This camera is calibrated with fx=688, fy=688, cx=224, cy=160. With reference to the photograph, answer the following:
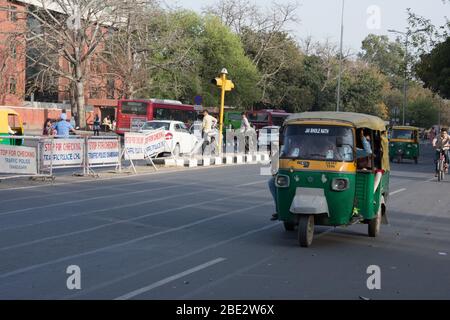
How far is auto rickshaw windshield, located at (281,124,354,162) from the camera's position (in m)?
10.8

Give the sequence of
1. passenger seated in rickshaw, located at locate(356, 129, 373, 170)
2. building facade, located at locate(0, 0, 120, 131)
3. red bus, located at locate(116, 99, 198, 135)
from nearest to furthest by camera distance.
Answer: passenger seated in rickshaw, located at locate(356, 129, 373, 170) < building facade, located at locate(0, 0, 120, 131) < red bus, located at locate(116, 99, 198, 135)

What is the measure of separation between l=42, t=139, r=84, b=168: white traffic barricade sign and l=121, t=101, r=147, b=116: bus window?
26311mm

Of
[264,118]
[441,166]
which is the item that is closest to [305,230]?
[441,166]

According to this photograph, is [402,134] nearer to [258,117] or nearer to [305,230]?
[258,117]

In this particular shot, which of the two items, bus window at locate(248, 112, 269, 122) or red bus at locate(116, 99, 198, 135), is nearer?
red bus at locate(116, 99, 198, 135)

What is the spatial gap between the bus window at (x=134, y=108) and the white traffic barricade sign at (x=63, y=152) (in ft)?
86.3

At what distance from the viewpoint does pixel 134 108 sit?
47500 millimetres

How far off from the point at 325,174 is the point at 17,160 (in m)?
11.0

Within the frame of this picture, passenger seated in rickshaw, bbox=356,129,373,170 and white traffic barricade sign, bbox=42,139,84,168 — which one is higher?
passenger seated in rickshaw, bbox=356,129,373,170

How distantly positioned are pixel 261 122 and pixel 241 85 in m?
7.99

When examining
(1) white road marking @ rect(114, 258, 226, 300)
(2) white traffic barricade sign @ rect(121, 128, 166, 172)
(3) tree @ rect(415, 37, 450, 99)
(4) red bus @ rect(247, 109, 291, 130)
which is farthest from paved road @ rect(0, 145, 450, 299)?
(4) red bus @ rect(247, 109, 291, 130)

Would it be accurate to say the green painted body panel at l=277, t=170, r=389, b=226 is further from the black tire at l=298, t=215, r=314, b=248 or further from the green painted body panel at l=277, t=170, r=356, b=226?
the black tire at l=298, t=215, r=314, b=248

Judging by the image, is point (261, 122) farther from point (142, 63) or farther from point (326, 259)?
point (326, 259)

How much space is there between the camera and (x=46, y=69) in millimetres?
41906
